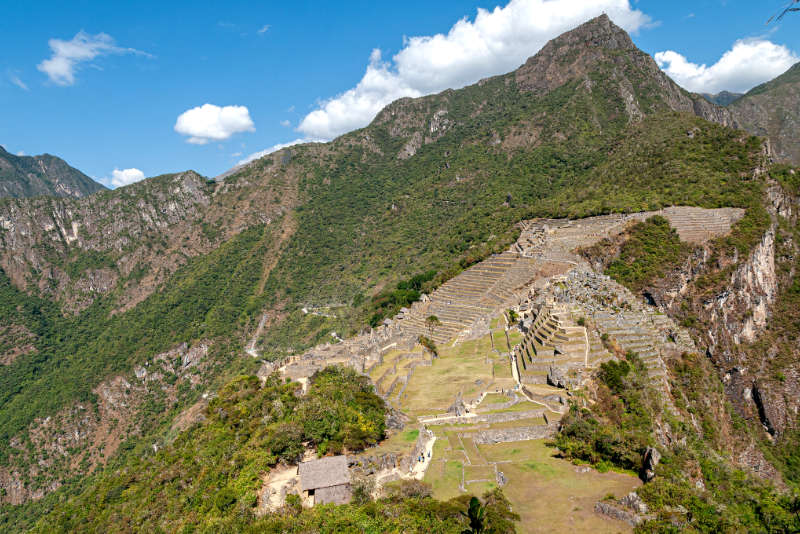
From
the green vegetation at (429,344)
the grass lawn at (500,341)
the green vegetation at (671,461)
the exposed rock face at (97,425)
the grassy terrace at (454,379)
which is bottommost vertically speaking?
the exposed rock face at (97,425)

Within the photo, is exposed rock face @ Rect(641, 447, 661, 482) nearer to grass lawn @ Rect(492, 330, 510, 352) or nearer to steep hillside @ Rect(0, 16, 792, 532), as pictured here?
grass lawn @ Rect(492, 330, 510, 352)

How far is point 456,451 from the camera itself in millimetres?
18094

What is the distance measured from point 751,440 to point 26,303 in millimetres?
166898

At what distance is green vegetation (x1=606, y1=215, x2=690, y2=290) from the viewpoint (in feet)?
133

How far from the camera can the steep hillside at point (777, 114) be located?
13088 cm

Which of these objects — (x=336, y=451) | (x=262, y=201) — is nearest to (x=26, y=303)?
(x=262, y=201)

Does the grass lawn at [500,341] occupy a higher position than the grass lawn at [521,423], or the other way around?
the grass lawn at [500,341]

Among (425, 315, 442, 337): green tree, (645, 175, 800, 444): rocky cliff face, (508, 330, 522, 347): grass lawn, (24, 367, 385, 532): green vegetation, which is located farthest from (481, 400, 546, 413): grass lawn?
(645, 175, 800, 444): rocky cliff face

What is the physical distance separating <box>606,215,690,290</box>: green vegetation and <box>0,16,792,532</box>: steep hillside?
20.9 ft

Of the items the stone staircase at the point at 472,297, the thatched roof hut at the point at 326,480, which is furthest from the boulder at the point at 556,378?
the stone staircase at the point at 472,297

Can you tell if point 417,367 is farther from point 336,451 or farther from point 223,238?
point 223,238

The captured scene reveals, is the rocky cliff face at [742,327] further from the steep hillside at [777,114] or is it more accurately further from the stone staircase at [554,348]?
the steep hillside at [777,114]

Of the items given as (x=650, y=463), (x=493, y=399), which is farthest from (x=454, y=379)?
(x=650, y=463)

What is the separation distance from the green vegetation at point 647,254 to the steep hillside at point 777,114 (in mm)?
115021
